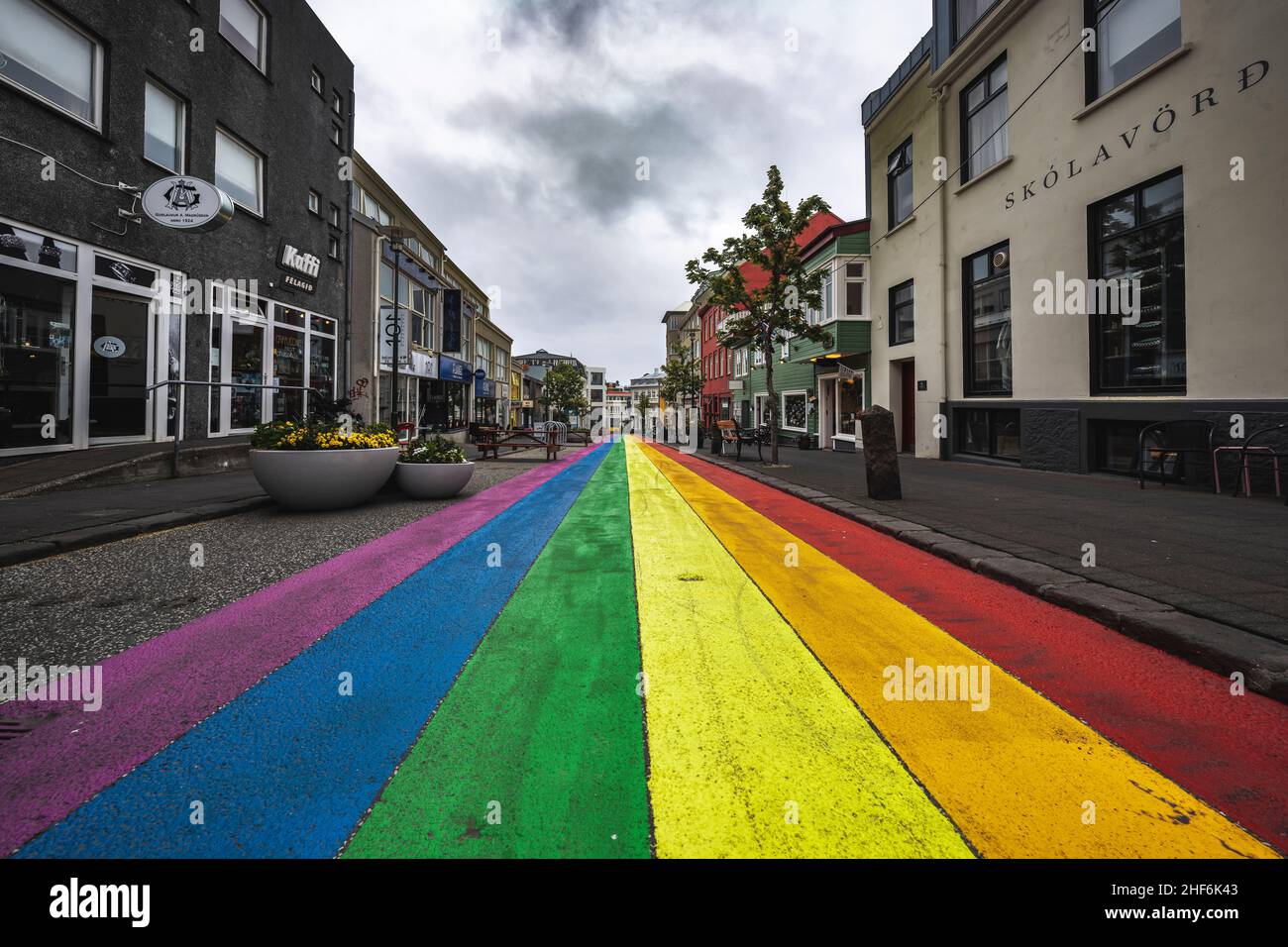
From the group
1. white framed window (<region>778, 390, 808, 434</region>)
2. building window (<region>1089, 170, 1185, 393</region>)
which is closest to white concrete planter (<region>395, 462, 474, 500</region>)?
building window (<region>1089, 170, 1185, 393</region>)

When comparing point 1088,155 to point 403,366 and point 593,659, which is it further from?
point 403,366

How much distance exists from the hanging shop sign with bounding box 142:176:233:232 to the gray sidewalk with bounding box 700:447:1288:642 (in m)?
11.3

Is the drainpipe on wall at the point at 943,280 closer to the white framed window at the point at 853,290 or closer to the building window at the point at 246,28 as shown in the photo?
the white framed window at the point at 853,290

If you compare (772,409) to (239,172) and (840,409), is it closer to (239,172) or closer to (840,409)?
(840,409)

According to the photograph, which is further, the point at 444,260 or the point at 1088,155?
the point at 444,260

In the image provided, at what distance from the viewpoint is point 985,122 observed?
12930 millimetres

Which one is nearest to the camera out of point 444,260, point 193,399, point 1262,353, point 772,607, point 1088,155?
point 772,607

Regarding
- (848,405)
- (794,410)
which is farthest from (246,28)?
(794,410)

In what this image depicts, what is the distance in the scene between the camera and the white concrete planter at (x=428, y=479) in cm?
760

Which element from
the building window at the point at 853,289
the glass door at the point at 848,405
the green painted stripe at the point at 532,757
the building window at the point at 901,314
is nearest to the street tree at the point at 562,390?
the glass door at the point at 848,405

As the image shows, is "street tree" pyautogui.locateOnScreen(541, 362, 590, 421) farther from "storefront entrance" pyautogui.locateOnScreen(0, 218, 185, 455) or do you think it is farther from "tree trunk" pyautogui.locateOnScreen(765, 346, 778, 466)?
"storefront entrance" pyautogui.locateOnScreen(0, 218, 185, 455)

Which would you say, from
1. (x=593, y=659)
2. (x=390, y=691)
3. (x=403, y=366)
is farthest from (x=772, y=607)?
(x=403, y=366)

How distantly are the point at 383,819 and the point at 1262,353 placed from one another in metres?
11.1

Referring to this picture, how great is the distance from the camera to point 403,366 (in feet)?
78.1
